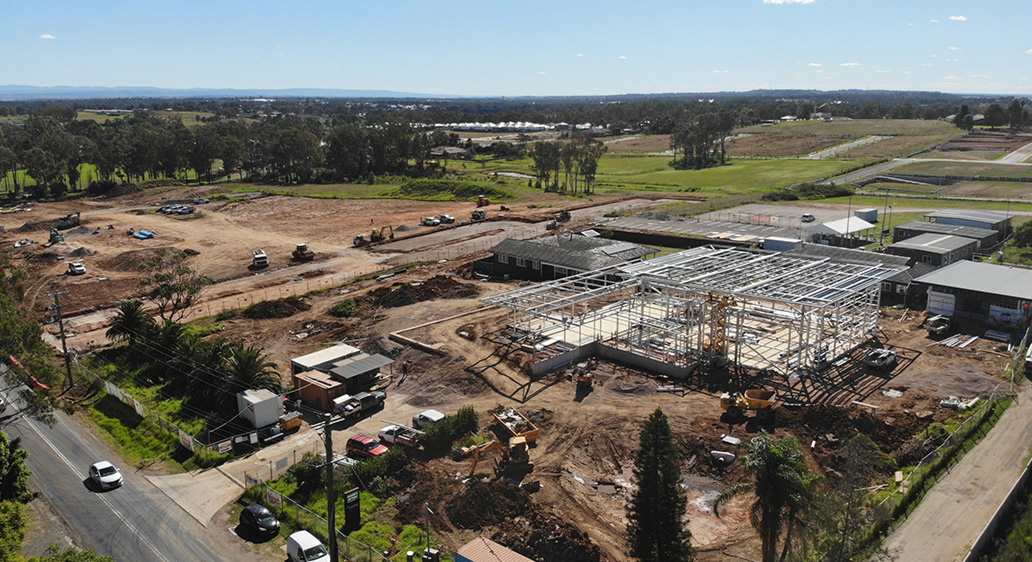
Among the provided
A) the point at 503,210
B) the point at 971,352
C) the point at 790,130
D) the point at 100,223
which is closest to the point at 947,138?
the point at 790,130

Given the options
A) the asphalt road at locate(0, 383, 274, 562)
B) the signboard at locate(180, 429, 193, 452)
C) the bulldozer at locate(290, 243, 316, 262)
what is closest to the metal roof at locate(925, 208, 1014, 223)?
the bulldozer at locate(290, 243, 316, 262)

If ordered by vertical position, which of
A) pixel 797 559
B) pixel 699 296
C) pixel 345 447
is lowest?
pixel 345 447

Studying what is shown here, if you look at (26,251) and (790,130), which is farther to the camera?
(790,130)

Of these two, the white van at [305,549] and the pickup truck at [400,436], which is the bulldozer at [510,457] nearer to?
the pickup truck at [400,436]

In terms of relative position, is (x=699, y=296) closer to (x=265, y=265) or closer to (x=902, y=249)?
(x=902, y=249)

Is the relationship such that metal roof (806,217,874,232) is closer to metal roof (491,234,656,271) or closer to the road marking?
metal roof (491,234,656,271)

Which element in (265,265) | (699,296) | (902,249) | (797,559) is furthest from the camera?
(265,265)

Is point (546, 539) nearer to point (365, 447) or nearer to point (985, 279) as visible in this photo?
point (365, 447)

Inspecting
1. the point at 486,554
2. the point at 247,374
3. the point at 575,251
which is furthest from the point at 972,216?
the point at 247,374
